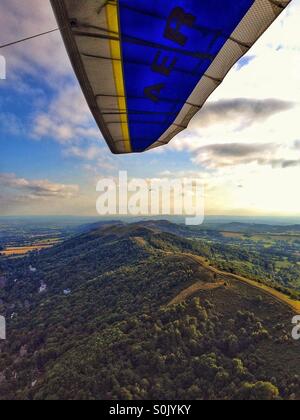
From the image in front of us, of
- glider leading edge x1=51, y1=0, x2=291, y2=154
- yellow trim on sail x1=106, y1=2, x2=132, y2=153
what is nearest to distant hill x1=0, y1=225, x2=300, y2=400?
yellow trim on sail x1=106, y1=2, x2=132, y2=153

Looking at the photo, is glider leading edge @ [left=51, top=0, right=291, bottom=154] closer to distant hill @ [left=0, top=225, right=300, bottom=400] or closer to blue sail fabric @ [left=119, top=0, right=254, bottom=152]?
blue sail fabric @ [left=119, top=0, right=254, bottom=152]

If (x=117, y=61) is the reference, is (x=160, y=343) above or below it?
below

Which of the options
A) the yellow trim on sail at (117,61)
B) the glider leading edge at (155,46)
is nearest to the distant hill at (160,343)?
the yellow trim on sail at (117,61)

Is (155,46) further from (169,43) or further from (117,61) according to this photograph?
(117,61)

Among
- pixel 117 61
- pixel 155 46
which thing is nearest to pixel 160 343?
pixel 117 61

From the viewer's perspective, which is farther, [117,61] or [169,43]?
[117,61]

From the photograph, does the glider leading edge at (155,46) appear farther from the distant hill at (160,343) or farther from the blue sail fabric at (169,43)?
the distant hill at (160,343)
